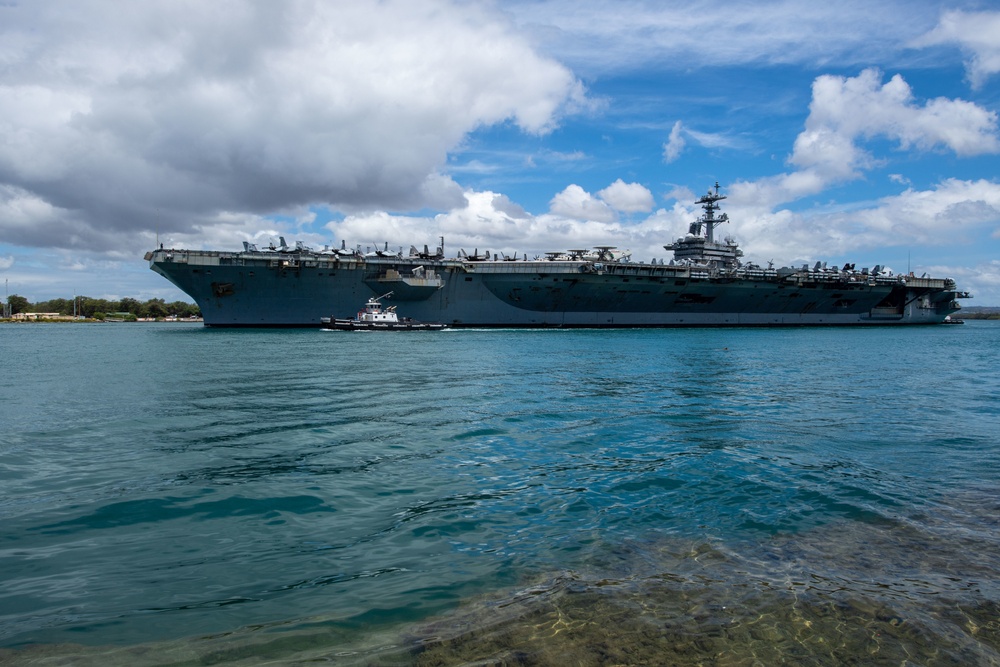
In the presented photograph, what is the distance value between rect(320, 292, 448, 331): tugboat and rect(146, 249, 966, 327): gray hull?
2.70ft

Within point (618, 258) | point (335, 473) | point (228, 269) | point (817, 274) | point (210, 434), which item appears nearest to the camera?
point (335, 473)

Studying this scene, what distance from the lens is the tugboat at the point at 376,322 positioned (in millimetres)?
37250

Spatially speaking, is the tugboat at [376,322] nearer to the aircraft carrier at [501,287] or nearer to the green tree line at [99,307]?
the aircraft carrier at [501,287]

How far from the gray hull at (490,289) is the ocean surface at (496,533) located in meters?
24.9

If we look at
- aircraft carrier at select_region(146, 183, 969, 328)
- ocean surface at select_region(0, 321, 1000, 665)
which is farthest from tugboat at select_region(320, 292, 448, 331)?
ocean surface at select_region(0, 321, 1000, 665)

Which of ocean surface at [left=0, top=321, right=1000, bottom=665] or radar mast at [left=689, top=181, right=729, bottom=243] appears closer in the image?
ocean surface at [left=0, top=321, right=1000, bottom=665]

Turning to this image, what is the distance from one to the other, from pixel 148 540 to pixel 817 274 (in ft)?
163

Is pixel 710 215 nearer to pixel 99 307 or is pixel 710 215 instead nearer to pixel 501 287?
pixel 501 287

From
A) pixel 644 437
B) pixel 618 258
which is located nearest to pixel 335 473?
pixel 644 437

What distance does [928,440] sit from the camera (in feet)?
30.7

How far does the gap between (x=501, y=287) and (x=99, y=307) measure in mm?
102815

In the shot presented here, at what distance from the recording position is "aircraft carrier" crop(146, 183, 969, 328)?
36688 mm

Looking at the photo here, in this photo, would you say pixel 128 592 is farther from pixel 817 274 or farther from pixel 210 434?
pixel 817 274

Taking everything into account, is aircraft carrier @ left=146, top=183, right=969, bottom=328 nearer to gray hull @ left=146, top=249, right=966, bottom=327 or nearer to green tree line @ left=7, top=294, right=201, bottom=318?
gray hull @ left=146, top=249, right=966, bottom=327
